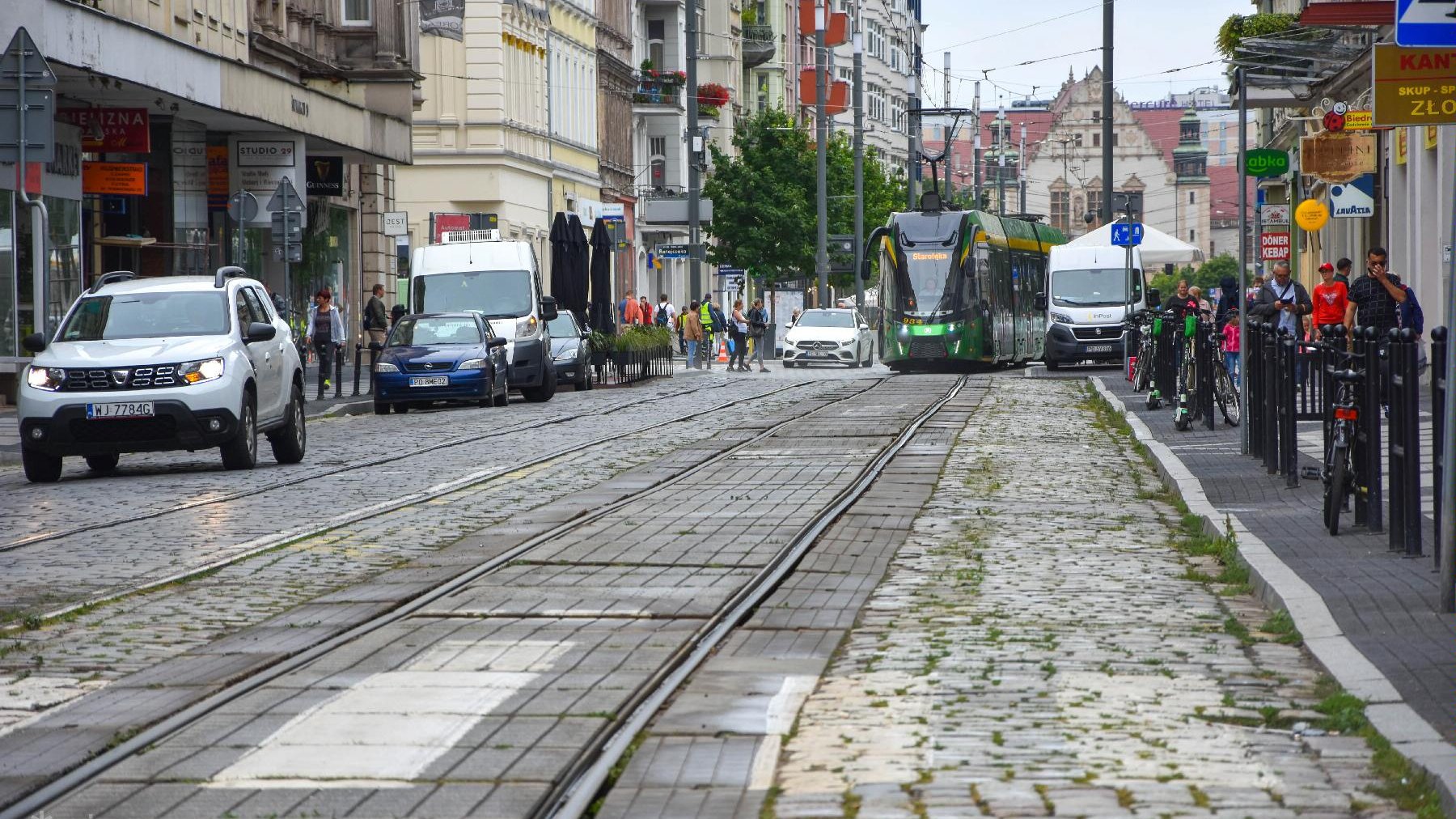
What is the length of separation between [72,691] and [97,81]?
78.9ft

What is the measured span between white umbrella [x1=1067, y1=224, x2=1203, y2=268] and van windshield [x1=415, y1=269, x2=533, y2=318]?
15.0 m

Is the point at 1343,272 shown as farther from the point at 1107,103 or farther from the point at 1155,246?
the point at 1155,246

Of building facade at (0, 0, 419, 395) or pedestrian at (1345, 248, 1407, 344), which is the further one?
building facade at (0, 0, 419, 395)

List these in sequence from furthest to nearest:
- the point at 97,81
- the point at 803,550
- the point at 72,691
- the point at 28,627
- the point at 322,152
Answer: the point at 322,152 → the point at 97,81 → the point at 803,550 → the point at 28,627 → the point at 72,691

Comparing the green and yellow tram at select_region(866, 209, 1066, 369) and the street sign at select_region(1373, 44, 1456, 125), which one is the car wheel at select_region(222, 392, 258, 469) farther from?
the green and yellow tram at select_region(866, 209, 1066, 369)

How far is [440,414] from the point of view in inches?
1273

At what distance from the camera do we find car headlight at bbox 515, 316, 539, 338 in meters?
36.3

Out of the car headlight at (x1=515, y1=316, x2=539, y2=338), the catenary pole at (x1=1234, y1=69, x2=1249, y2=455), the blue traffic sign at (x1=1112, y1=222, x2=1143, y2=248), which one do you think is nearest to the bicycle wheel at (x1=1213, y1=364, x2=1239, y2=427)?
the catenary pole at (x1=1234, y1=69, x2=1249, y2=455)

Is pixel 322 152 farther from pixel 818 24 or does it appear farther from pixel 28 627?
pixel 28 627

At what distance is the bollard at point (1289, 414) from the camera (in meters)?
16.2

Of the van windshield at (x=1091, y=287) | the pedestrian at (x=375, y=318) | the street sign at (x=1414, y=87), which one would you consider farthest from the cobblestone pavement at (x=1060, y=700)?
the van windshield at (x=1091, y=287)

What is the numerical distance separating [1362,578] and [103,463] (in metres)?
13.1

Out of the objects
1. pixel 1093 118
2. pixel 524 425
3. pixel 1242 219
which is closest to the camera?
pixel 1242 219

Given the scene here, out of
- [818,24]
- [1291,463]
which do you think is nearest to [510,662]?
[1291,463]
